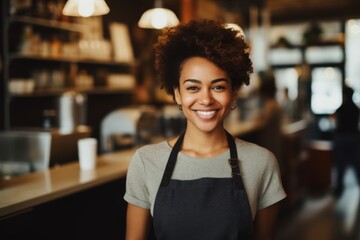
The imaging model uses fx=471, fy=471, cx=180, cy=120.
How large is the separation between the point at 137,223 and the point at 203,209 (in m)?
0.26

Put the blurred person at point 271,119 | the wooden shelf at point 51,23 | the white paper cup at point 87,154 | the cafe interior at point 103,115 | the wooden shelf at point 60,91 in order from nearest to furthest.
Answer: the cafe interior at point 103,115, the white paper cup at point 87,154, the wooden shelf at point 51,23, the wooden shelf at point 60,91, the blurred person at point 271,119

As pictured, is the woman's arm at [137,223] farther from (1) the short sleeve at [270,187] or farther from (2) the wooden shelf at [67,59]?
(2) the wooden shelf at [67,59]

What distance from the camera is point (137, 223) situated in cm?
172

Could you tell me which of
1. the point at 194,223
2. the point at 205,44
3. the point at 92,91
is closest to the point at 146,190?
the point at 194,223

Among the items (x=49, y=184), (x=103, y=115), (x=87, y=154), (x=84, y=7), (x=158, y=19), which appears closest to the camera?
(x=49, y=184)

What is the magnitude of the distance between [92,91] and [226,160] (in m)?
4.36

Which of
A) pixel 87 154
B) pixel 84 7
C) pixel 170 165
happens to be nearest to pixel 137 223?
pixel 170 165

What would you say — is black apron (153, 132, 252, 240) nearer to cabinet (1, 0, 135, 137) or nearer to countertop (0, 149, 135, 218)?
countertop (0, 149, 135, 218)

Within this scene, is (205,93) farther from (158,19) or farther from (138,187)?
(158,19)

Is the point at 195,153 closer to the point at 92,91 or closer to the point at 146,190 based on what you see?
the point at 146,190

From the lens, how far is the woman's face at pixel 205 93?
1.67 m

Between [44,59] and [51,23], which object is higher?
[51,23]

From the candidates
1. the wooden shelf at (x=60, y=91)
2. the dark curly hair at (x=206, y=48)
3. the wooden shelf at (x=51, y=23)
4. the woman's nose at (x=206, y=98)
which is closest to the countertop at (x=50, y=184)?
the dark curly hair at (x=206, y=48)

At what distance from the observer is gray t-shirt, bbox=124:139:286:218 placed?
1681 millimetres
